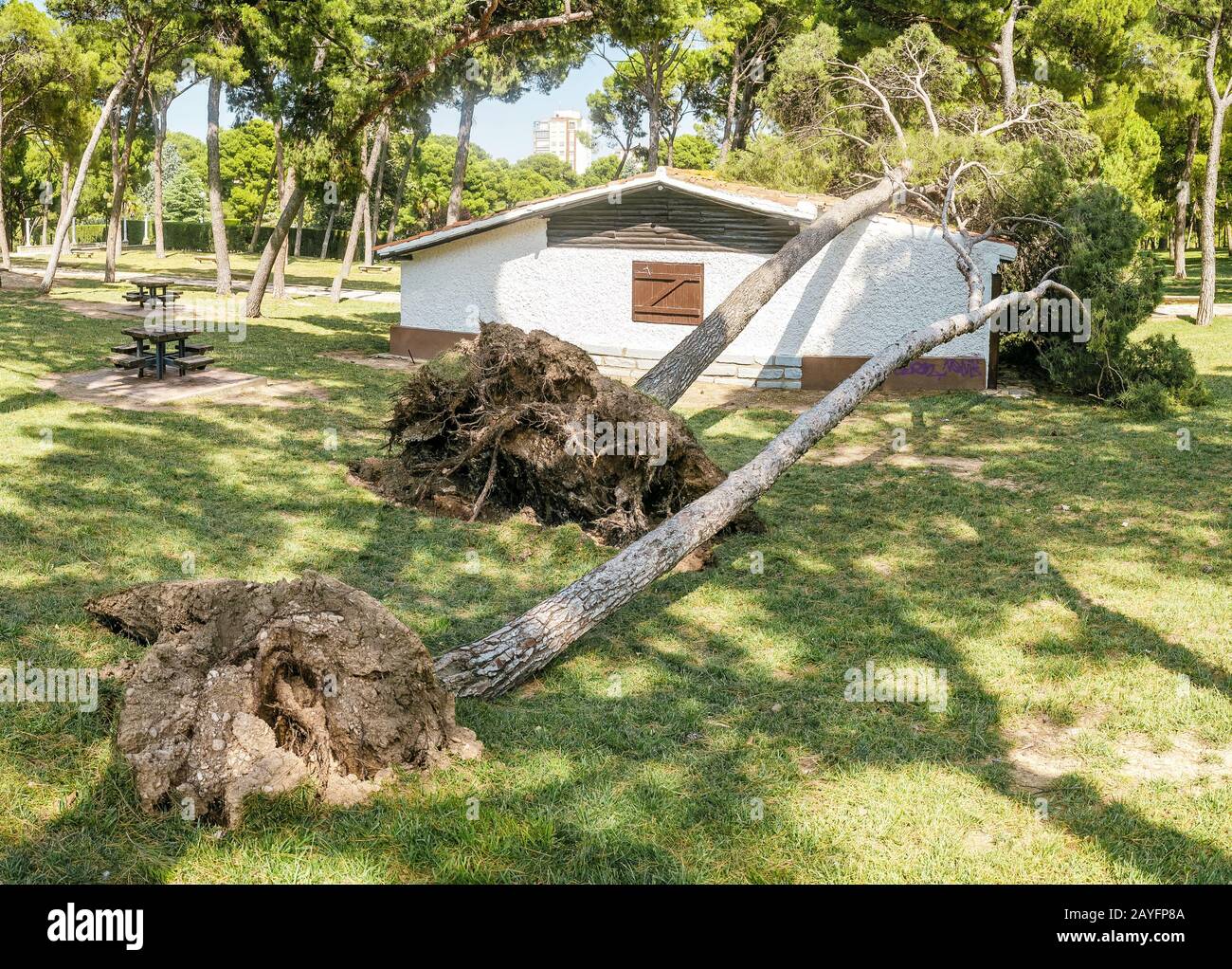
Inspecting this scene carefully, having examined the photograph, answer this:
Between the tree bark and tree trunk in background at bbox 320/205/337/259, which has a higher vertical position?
tree trunk in background at bbox 320/205/337/259

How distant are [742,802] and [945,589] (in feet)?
12.5

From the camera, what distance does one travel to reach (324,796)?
185 inches

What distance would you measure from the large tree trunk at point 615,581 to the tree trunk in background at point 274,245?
1435 cm

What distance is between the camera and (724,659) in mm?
6750

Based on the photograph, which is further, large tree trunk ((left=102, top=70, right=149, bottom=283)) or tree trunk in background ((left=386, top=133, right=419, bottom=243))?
tree trunk in background ((left=386, top=133, right=419, bottom=243))

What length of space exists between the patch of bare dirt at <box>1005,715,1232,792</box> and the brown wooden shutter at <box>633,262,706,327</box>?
13.1 metres

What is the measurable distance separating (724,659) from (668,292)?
12.4m

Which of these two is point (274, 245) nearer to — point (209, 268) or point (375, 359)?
point (375, 359)

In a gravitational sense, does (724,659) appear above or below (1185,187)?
below

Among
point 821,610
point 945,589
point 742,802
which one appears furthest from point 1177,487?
point 742,802

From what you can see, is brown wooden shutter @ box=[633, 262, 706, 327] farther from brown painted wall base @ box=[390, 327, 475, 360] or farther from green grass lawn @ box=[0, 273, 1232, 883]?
green grass lawn @ box=[0, 273, 1232, 883]

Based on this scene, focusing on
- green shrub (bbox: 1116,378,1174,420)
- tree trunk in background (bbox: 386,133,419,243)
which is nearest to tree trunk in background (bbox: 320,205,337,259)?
tree trunk in background (bbox: 386,133,419,243)

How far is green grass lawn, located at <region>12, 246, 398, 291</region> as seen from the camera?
37.9 m

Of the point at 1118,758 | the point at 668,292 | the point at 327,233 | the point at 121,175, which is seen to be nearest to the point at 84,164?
the point at 121,175
